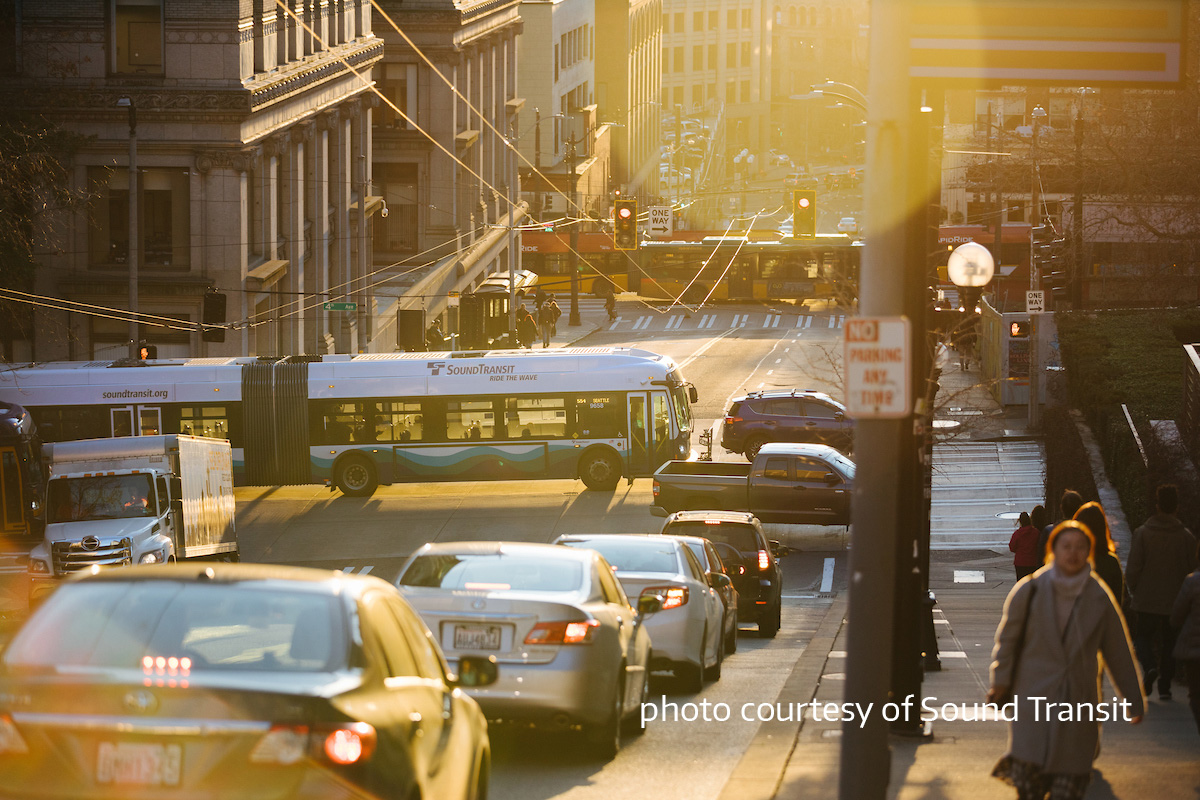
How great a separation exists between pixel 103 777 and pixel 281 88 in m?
43.5

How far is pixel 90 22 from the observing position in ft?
142

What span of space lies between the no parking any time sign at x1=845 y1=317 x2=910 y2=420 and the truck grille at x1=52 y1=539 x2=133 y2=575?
18564 millimetres

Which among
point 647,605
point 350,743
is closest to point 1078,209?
point 647,605

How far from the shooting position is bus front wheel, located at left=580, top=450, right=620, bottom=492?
3516cm

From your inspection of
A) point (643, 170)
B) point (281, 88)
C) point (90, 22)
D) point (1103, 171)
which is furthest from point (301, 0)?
point (643, 170)

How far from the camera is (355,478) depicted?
35.9 m

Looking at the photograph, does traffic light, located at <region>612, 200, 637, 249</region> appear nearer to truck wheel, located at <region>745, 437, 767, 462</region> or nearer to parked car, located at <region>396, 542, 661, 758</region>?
truck wheel, located at <region>745, 437, 767, 462</region>

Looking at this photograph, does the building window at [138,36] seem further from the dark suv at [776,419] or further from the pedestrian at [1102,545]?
the pedestrian at [1102,545]

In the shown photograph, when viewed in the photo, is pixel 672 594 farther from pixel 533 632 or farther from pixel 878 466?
pixel 878 466

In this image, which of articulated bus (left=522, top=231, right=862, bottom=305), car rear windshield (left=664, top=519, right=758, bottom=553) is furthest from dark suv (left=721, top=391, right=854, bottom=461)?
articulated bus (left=522, top=231, right=862, bottom=305)

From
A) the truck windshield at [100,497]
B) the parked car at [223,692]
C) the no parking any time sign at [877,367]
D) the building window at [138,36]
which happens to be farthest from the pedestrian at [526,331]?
the parked car at [223,692]

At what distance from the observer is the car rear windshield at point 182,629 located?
5809 mm

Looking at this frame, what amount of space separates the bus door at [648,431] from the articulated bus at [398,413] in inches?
0.9

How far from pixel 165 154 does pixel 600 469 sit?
17.5 m
